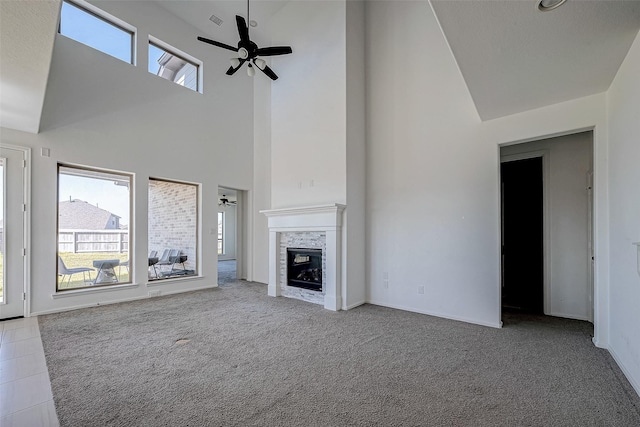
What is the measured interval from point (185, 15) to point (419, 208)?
19.1 feet

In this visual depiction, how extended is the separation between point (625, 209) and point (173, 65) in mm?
7187

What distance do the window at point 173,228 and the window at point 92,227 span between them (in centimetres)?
45

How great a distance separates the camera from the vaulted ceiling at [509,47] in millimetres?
1863

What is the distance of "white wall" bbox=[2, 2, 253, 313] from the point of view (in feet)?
13.9

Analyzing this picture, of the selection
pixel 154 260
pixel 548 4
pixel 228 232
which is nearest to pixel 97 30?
pixel 154 260

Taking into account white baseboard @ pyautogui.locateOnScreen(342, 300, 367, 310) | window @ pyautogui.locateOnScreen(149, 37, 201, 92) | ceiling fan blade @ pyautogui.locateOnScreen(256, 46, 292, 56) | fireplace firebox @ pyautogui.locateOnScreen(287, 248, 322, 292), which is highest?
window @ pyautogui.locateOnScreen(149, 37, 201, 92)

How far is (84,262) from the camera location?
4.71 metres

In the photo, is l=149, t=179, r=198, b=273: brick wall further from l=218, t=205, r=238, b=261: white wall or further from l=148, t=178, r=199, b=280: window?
l=218, t=205, r=238, b=261: white wall

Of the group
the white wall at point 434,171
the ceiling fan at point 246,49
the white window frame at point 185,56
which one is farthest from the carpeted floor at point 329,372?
the white window frame at point 185,56

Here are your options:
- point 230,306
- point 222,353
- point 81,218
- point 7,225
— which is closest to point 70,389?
point 222,353

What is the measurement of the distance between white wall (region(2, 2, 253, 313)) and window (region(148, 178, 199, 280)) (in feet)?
0.69

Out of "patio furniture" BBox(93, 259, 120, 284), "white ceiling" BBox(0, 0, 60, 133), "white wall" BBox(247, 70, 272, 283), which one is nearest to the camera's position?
"white ceiling" BBox(0, 0, 60, 133)

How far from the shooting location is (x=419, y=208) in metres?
4.32

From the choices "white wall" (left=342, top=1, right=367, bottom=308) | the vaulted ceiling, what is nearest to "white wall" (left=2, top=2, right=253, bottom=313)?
the vaulted ceiling
